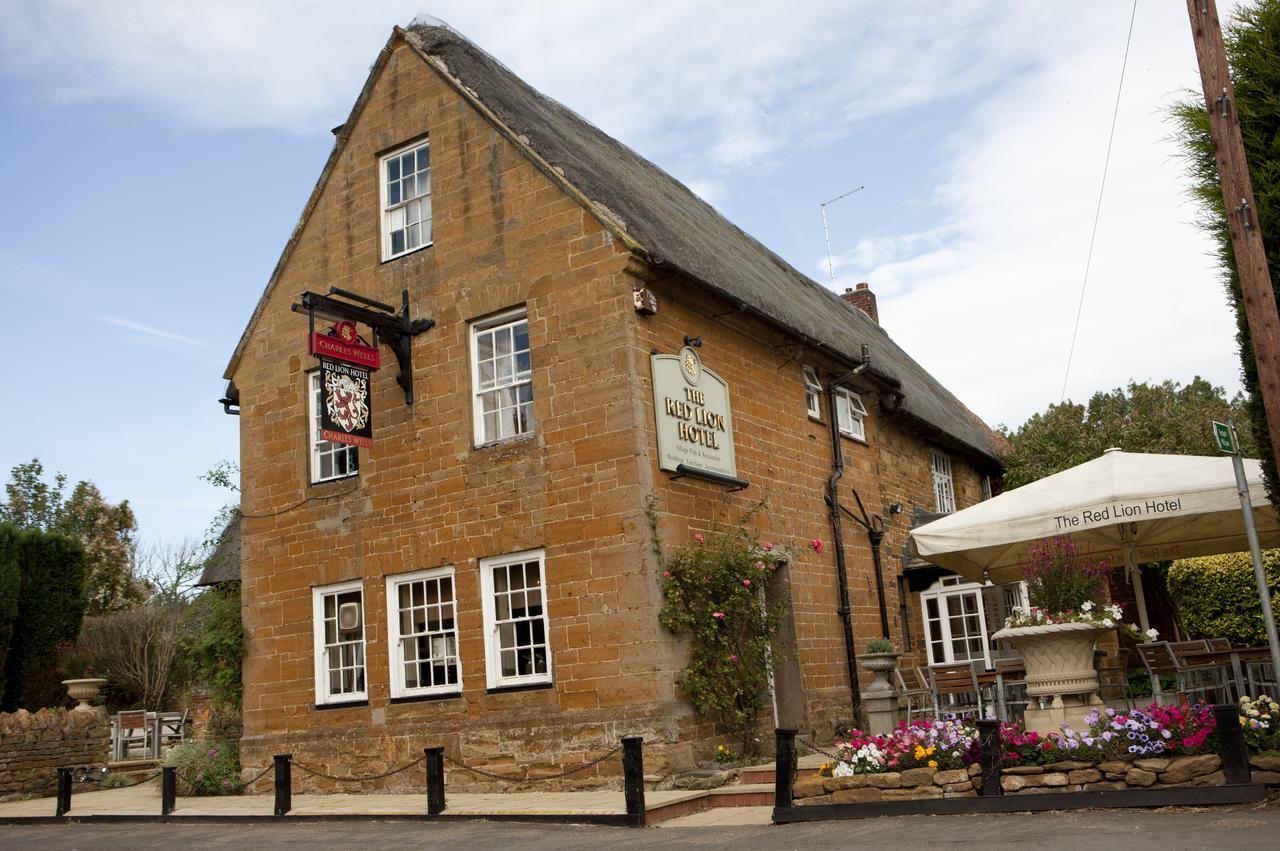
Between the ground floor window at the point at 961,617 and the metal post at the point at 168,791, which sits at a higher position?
the ground floor window at the point at 961,617

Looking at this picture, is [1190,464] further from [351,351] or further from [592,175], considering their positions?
[351,351]

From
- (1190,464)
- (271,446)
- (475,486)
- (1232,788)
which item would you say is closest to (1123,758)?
(1232,788)

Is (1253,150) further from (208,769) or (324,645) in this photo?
(208,769)

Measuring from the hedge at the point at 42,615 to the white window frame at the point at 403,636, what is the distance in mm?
12502

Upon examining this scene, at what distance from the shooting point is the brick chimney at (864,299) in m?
29.1

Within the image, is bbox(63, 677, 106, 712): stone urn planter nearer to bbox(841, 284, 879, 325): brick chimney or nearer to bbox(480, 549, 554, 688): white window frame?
bbox(480, 549, 554, 688): white window frame

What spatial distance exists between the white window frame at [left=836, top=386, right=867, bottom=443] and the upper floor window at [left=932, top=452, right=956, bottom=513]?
11.1 ft

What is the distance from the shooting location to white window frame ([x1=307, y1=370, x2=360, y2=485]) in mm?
14992

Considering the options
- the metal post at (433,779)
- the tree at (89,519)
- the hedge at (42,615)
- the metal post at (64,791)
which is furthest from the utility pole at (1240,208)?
the tree at (89,519)

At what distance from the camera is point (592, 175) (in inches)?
545

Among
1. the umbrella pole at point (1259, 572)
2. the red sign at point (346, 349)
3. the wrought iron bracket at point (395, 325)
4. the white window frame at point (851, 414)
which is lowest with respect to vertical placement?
the umbrella pole at point (1259, 572)

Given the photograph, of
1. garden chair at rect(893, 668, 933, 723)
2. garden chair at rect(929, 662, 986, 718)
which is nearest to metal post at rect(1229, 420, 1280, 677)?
garden chair at rect(929, 662, 986, 718)

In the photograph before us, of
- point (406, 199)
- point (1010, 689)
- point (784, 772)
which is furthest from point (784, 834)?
point (406, 199)

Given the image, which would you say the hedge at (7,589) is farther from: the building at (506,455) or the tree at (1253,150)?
the tree at (1253,150)
